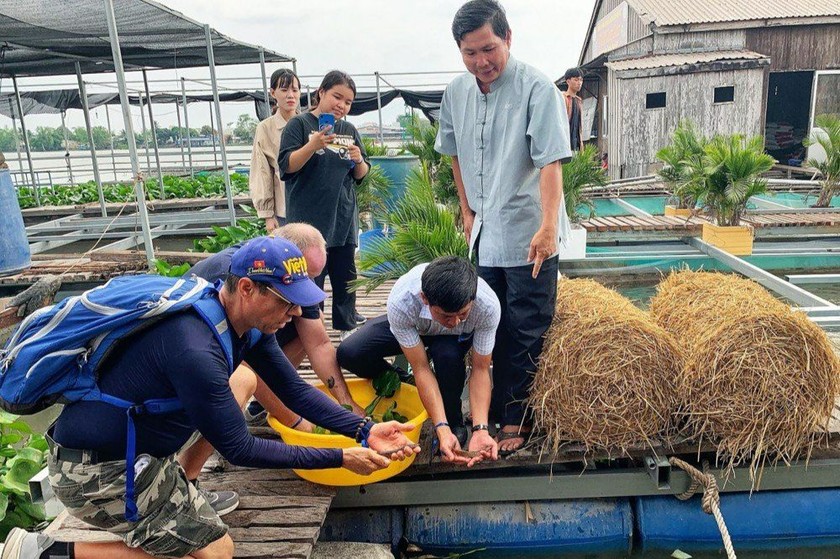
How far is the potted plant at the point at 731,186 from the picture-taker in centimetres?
711

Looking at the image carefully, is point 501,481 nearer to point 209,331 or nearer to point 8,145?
point 209,331

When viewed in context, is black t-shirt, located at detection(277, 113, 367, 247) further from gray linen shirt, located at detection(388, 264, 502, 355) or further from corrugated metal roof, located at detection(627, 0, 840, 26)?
corrugated metal roof, located at detection(627, 0, 840, 26)

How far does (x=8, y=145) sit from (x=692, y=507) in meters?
20.3

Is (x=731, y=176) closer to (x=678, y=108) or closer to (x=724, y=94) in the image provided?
(x=678, y=108)

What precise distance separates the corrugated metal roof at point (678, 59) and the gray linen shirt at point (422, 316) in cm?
1245

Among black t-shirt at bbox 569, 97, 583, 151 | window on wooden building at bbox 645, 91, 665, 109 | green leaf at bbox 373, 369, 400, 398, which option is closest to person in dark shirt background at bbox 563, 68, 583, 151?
black t-shirt at bbox 569, 97, 583, 151

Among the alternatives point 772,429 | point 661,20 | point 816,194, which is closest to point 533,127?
point 772,429

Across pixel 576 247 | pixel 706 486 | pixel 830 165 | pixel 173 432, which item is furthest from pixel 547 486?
pixel 830 165

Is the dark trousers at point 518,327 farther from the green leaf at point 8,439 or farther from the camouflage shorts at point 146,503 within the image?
the green leaf at point 8,439

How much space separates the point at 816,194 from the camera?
10.4 m

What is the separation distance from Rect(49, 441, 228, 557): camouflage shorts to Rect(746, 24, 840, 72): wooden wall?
15961 millimetres

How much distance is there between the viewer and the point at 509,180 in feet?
9.26

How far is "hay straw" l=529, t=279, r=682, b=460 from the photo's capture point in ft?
9.12

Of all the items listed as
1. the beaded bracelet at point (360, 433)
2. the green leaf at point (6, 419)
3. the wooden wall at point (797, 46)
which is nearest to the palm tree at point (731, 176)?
the beaded bracelet at point (360, 433)
